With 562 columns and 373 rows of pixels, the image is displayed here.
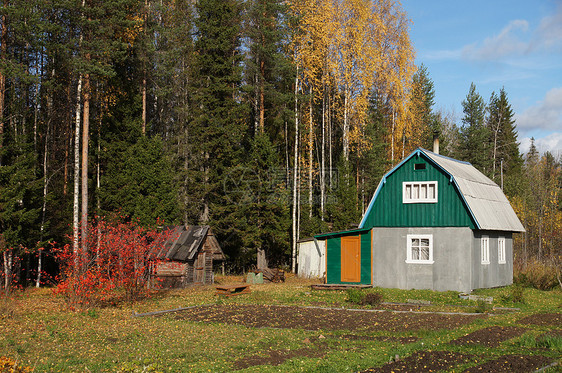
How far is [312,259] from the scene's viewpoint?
104 ft

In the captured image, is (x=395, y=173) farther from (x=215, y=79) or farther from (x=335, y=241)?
(x=215, y=79)

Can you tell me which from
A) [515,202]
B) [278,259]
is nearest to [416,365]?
[278,259]

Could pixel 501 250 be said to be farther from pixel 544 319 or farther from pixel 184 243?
pixel 184 243

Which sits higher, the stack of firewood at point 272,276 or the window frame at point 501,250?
the window frame at point 501,250

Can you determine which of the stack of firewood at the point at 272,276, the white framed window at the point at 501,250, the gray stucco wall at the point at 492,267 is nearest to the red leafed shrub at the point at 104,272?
the stack of firewood at the point at 272,276

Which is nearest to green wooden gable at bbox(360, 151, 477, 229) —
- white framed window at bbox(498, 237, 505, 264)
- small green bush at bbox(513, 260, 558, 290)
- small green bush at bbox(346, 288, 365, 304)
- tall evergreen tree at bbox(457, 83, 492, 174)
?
white framed window at bbox(498, 237, 505, 264)

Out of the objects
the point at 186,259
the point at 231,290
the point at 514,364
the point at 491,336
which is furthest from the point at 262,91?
the point at 514,364

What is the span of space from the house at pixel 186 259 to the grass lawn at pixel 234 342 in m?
6.42

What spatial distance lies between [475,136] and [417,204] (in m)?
33.2

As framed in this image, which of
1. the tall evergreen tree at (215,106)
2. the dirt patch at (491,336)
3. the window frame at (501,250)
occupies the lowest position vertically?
the dirt patch at (491,336)

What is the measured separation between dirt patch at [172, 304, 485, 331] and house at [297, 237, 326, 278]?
13119mm

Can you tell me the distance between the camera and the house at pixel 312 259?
104 feet

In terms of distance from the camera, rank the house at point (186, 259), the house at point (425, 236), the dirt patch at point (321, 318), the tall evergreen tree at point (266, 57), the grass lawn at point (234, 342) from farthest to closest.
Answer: the tall evergreen tree at point (266, 57)
the house at point (186, 259)
the house at point (425, 236)
the dirt patch at point (321, 318)
the grass lawn at point (234, 342)

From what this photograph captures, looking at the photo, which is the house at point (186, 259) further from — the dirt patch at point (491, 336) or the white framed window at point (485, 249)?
the dirt patch at point (491, 336)
